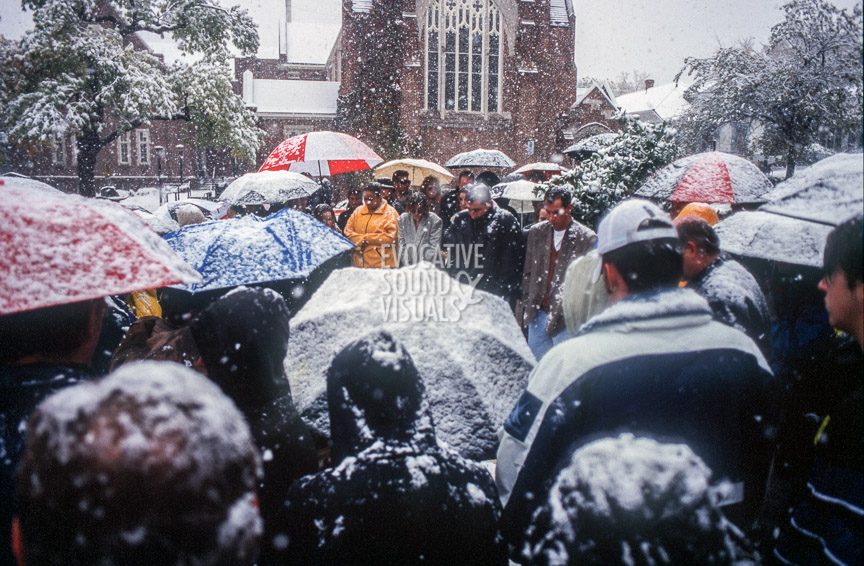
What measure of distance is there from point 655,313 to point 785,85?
19157 mm

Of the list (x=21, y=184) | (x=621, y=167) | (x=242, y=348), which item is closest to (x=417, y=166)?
(x=621, y=167)

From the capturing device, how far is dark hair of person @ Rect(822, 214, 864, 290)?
1.58 meters

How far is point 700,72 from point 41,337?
73.8ft

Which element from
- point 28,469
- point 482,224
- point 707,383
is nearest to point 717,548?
point 707,383

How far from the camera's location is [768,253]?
324cm

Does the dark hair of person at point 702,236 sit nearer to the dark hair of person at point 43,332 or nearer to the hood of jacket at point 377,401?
the hood of jacket at point 377,401

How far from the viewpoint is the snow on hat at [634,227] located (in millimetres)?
1949

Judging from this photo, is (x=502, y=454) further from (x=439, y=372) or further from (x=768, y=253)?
(x=768, y=253)

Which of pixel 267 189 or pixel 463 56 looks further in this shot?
pixel 463 56

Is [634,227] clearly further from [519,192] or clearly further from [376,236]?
[519,192]

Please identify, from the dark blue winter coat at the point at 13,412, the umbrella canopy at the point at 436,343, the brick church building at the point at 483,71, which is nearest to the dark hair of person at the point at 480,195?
the umbrella canopy at the point at 436,343

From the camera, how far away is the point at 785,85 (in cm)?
1756

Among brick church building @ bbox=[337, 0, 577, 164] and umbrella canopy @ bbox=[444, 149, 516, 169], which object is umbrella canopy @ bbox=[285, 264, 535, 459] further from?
brick church building @ bbox=[337, 0, 577, 164]

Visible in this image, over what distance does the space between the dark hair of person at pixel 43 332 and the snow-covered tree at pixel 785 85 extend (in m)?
16.3
